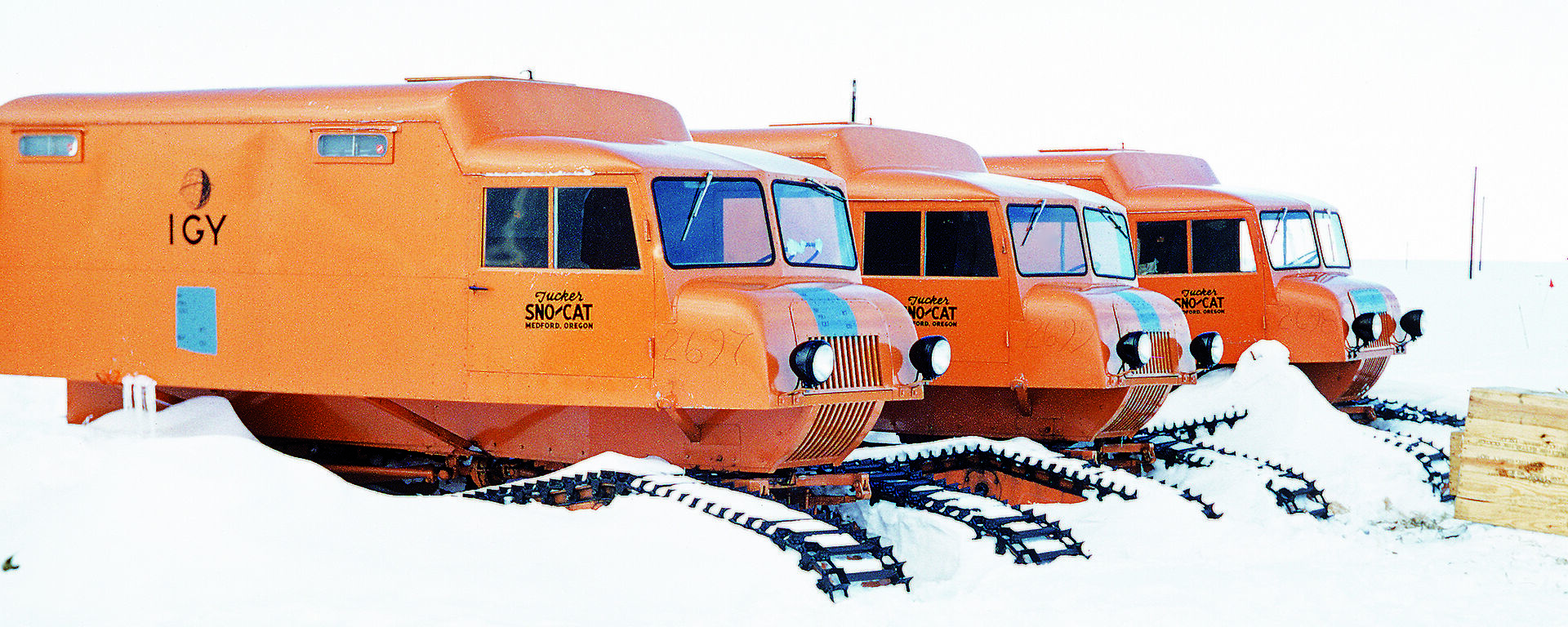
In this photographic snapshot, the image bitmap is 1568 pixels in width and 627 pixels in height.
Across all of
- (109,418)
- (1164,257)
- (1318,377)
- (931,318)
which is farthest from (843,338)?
(1318,377)

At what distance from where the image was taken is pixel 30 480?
922cm

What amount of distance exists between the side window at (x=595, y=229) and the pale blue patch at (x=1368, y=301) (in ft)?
29.7

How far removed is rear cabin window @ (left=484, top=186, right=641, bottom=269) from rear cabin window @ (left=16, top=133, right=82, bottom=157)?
3.70 m

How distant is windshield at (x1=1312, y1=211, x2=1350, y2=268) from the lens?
16906 millimetres

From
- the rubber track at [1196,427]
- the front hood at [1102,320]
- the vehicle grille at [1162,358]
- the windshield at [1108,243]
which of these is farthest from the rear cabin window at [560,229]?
the rubber track at [1196,427]

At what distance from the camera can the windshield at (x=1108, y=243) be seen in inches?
523

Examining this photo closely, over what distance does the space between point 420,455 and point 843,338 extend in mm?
3693

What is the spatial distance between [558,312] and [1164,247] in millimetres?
8342

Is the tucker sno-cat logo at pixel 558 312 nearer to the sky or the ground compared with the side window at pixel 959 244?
nearer to the ground

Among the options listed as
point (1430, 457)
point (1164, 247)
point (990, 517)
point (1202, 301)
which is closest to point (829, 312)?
point (990, 517)

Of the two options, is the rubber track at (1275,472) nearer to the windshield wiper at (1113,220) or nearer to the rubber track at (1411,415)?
the windshield wiper at (1113,220)

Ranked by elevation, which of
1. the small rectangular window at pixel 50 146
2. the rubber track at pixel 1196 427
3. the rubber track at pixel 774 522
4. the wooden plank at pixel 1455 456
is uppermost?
the small rectangular window at pixel 50 146

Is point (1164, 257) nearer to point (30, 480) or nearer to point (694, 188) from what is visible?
point (694, 188)

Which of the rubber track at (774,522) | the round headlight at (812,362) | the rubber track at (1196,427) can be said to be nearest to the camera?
the rubber track at (774,522)
